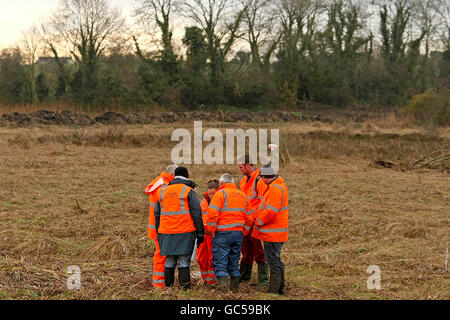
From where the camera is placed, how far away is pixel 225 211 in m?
6.53

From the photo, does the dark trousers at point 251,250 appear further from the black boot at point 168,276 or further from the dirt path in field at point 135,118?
the dirt path in field at point 135,118

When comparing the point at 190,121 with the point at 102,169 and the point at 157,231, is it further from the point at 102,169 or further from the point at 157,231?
the point at 157,231

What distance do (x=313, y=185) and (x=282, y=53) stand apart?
1194 inches

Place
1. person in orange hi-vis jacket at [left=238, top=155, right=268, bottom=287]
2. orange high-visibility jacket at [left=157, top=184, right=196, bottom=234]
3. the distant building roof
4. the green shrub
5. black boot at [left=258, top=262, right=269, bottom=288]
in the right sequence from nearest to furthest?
orange high-visibility jacket at [left=157, top=184, right=196, bottom=234], black boot at [left=258, top=262, right=269, bottom=288], person in orange hi-vis jacket at [left=238, top=155, right=268, bottom=287], the green shrub, the distant building roof

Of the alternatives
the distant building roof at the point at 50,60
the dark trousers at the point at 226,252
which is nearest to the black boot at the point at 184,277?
the dark trousers at the point at 226,252

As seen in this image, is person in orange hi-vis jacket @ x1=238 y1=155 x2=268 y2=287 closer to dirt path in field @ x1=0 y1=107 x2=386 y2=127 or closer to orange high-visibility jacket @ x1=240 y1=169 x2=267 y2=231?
orange high-visibility jacket @ x1=240 y1=169 x2=267 y2=231

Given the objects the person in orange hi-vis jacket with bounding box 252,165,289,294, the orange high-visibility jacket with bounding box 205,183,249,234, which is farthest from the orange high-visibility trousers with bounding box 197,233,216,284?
the person in orange hi-vis jacket with bounding box 252,165,289,294

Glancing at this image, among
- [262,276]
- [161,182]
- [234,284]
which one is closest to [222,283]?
[234,284]

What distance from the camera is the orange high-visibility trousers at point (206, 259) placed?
6.93 metres

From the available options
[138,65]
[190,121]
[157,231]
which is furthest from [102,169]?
[138,65]

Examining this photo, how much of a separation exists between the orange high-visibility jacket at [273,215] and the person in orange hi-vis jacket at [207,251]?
2.20 ft

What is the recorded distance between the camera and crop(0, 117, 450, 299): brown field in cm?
661

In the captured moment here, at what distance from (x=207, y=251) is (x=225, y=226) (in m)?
0.70

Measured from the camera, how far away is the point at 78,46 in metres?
40.5
